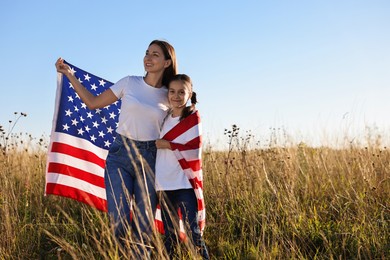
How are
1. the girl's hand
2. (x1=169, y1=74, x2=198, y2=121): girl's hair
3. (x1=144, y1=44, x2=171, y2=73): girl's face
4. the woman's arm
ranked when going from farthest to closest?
the girl's hand, the woman's arm, (x1=144, y1=44, x2=171, y2=73): girl's face, (x1=169, y1=74, x2=198, y2=121): girl's hair

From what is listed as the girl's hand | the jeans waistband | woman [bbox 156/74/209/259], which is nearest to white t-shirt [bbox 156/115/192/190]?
woman [bbox 156/74/209/259]

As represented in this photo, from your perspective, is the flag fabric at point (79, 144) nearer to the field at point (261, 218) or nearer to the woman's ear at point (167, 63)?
the field at point (261, 218)

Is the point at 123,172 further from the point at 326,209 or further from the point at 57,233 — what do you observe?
the point at 326,209

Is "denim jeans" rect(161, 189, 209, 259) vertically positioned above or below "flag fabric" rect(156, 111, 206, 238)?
below

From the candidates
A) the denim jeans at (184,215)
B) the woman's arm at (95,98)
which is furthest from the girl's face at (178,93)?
the denim jeans at (184,215)

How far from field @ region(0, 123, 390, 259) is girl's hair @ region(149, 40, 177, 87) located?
137 centimetres

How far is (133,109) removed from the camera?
3.68m

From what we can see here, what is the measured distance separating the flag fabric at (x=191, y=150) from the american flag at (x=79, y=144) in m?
1.63

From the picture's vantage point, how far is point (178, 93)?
360 centimetres

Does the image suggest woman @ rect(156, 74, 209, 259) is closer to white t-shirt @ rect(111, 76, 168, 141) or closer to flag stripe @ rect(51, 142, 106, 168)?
white t-shirt @ rect(111, 76, 168, 141)

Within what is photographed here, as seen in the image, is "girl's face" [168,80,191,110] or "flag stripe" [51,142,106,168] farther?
"flag stripe" [51,142,106,168]

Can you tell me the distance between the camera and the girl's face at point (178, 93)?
359 centimetres

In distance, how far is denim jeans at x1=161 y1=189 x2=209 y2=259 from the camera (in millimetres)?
3510

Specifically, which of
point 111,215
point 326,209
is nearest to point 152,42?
point 111,215
